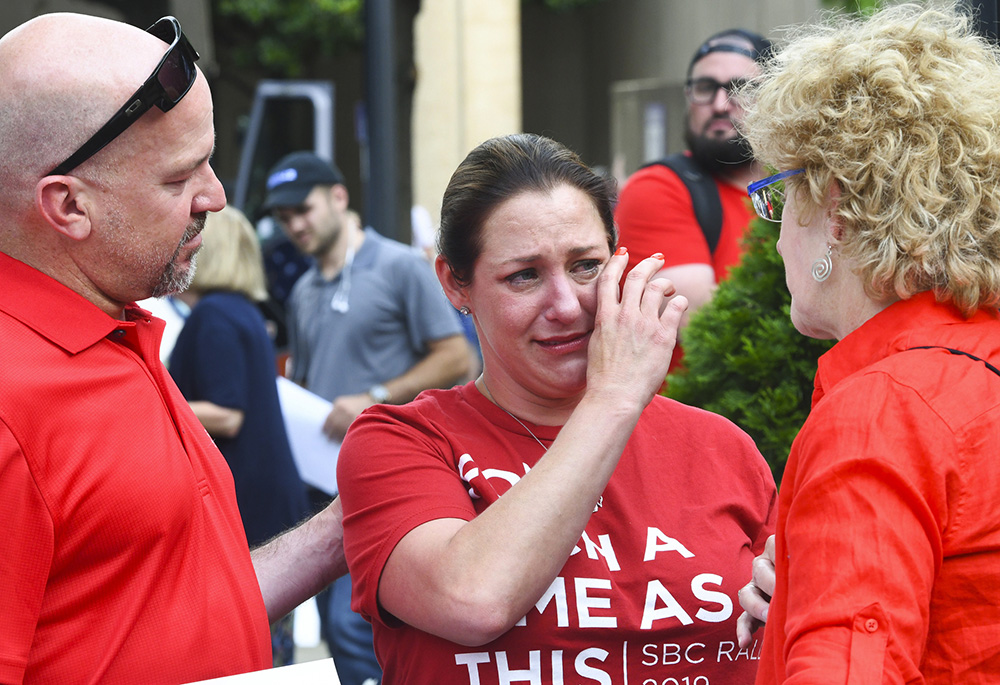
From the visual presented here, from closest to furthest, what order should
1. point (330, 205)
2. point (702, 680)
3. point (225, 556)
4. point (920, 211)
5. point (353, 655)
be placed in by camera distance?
point (920, 211)
point (225, 556)
point (702, 680)
point (353, 655)
point (330, 205)

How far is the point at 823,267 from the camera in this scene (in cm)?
155

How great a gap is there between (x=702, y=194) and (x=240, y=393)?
1.97 metres

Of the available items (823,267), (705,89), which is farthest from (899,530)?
(705,89)

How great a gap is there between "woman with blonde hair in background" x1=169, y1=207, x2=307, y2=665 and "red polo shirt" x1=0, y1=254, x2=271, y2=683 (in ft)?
7.96

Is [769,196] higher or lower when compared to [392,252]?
higher

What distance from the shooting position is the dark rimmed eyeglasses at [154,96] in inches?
67.0

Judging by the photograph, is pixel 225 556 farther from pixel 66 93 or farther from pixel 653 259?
pixel 653 259

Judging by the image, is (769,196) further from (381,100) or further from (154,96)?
(381,100)

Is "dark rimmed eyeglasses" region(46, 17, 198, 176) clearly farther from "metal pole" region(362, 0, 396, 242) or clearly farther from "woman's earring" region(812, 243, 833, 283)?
A: "metal pole" region(362, 0, 396, 242)

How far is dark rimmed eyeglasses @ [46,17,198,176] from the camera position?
1702 millimetres

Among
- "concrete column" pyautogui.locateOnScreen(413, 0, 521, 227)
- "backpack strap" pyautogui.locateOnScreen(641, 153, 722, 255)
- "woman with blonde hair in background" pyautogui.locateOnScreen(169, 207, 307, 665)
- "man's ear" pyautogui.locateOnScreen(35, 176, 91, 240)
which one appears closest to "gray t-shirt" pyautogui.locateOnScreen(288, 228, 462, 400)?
"woman with blonde hair in background" pyautogui.locateOnScreen(169, 207, 307, 665)

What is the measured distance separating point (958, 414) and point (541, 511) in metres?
0.69

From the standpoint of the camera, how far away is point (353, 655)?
4328 millimetres

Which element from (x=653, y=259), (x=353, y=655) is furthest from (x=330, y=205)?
(x=653, y=259)
